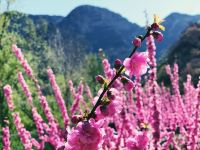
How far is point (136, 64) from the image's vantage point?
92.8 inches

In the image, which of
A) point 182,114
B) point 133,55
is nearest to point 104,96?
point 133,55

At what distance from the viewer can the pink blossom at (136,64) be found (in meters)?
2.32

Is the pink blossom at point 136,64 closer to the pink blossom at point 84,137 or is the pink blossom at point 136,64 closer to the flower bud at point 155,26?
the flower bud at point 155,26

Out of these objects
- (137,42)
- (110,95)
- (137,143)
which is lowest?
(137,143)

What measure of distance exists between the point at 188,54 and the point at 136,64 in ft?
114

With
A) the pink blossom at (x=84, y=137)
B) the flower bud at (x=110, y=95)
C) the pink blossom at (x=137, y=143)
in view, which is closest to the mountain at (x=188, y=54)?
the pink blossom at (x=137, y=143)

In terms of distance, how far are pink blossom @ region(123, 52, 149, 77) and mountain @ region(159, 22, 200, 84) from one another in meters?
27.9

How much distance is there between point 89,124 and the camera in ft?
6.27

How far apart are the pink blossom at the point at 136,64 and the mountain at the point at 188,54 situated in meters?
27.9

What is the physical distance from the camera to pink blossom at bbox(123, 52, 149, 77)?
2316 millimetres

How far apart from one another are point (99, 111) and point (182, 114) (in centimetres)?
787

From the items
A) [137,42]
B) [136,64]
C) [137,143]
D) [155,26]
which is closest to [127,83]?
[136,64]

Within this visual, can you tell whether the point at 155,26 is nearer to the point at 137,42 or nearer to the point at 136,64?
the point at 137,42

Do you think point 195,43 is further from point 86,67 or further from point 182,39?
point 86,67
